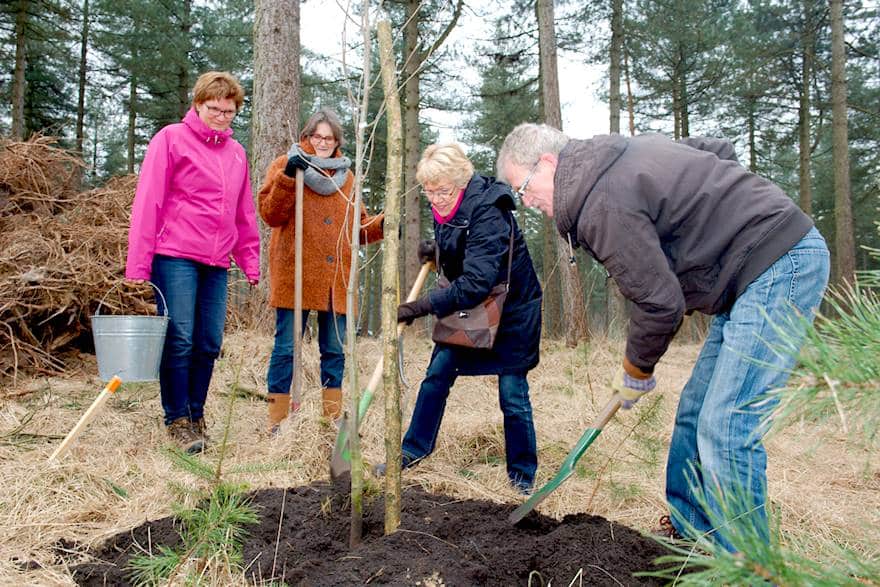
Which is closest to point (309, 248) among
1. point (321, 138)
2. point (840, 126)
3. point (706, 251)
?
point (321, 138)

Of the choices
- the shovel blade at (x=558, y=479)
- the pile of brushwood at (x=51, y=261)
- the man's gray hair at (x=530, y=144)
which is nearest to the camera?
the man's gray hair at (x=530, y=144)

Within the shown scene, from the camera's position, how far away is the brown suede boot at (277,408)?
157 inches

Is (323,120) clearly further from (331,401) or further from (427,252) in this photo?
(331,401)

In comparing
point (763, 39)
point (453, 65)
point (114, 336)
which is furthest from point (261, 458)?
point (763, 39)

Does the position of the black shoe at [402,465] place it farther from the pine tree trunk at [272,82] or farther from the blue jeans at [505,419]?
the pine tree trunk at [272,82]

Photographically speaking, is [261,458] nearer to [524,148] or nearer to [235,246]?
[235,246]

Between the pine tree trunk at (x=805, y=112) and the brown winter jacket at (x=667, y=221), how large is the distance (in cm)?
1274

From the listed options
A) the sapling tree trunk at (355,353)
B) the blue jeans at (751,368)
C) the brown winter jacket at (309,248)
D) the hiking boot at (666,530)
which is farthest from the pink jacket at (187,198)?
the blue jeans at (751,368)

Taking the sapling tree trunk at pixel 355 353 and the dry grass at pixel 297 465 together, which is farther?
the dry grass at pixel 297 465

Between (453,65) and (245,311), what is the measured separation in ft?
26.2

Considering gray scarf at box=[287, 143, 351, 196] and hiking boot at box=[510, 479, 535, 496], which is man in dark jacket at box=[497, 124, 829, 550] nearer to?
hiking boot at box=[510, 479, 535, 496]

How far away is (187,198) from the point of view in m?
3.72

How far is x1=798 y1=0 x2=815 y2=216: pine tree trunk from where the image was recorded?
13.5 m

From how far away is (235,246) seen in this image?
13.3ft
